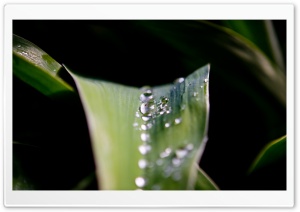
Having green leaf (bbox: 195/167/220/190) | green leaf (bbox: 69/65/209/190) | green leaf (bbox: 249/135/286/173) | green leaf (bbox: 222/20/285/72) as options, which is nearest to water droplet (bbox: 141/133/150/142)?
green leaf (bbox: 69/65/209/190)

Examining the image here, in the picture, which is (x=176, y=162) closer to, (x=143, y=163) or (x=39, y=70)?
(x=143, y=163)

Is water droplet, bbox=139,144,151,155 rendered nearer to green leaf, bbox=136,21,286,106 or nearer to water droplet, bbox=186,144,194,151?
water droplet, bbox=186,144,194,151

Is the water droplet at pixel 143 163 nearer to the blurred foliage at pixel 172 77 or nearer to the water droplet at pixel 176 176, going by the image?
the water droplet at pixel 176 176

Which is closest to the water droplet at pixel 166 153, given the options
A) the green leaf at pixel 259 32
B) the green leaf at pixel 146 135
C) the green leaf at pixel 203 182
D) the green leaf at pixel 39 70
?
the green leaf at pixel 146 135

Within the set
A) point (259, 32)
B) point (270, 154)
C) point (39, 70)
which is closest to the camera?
point (39, 70)

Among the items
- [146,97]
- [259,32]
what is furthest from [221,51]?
[146,97]
